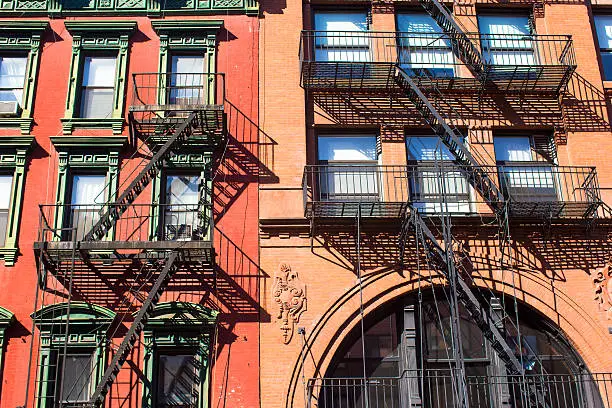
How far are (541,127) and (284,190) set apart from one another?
249 inches

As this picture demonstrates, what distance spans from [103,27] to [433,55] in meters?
8.07

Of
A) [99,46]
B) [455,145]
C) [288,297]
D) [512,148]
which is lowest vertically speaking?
[288,297]

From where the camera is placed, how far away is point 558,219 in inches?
663

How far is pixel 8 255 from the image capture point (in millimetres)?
16297

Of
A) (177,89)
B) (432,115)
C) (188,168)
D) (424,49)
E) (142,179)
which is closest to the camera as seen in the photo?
(142,179)

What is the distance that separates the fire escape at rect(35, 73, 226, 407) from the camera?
15.2 metres

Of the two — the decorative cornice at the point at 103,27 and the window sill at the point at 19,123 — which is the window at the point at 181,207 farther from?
the decorative cornice at the point at 103,27

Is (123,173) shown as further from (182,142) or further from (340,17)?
(340,17)

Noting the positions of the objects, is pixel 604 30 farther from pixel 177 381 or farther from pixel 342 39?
pixel 177 381

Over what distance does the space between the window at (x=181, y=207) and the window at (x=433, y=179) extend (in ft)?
16.0

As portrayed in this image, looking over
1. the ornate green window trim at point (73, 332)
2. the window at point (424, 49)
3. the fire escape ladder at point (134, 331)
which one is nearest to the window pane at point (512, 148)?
the window at point (424, 49)

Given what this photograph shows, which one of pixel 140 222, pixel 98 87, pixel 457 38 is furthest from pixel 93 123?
pixel 457 38

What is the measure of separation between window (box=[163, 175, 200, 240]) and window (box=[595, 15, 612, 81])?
10.6m

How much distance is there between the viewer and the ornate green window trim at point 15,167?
16594 millimetres
